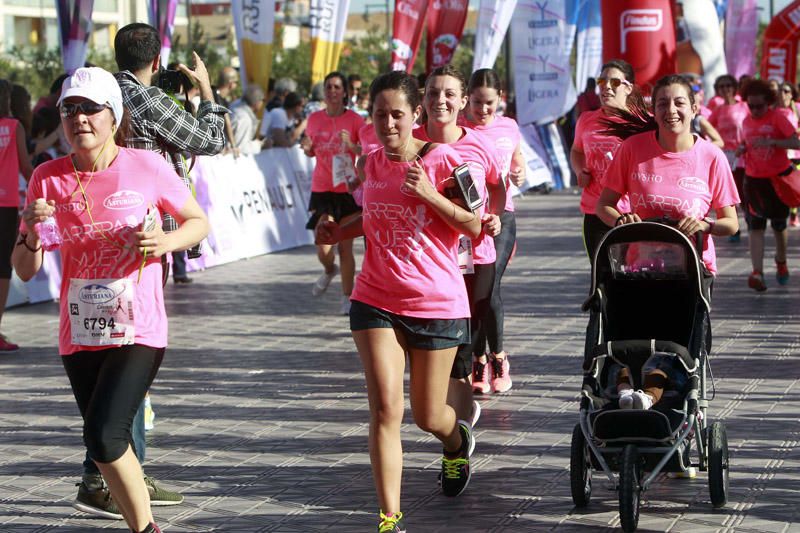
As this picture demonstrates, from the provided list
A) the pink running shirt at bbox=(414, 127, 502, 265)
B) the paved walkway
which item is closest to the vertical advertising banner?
the paved walkway

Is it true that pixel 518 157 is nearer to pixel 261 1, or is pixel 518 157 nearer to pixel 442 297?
pixel 442 297

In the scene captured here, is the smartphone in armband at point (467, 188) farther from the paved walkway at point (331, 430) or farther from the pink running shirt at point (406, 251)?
the paved walkway at point (331, 430)

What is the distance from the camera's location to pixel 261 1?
60.2ft

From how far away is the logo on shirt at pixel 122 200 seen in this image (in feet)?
16.7

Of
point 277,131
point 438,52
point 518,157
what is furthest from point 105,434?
point 438,52

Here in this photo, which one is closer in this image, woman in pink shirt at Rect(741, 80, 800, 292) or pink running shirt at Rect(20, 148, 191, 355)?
pink running shirt at Rect(20, 148, 191, 355)

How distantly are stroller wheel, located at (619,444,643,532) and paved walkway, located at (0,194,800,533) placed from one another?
0.67ft

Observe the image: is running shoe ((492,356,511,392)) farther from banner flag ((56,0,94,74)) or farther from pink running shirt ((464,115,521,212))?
banner flag ((56,0,94,74))

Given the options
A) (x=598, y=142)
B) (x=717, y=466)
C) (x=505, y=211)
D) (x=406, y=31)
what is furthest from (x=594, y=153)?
(x=406, y=31)

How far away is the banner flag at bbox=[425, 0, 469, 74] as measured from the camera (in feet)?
65.3

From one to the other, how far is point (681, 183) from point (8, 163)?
5733mm

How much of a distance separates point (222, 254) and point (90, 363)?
35.8ft

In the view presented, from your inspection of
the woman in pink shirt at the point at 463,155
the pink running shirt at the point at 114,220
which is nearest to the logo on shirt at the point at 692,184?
the woman in pink shirt at the point at 463,155

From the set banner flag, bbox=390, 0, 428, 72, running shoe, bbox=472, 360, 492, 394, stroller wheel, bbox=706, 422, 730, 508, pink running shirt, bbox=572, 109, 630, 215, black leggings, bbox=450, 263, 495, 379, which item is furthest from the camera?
banner flag, bbox=390, 0, 428, 72
